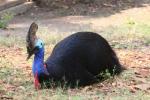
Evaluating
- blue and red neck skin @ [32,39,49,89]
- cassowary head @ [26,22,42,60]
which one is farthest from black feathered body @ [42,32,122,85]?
cassowary head @ [26,22,42,60]

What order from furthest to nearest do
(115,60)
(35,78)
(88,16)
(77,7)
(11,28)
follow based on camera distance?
Result: (77,7) → (88,16) → (11,28) → (115,60) → (35,78)

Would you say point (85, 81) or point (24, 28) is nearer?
point (85, 81)

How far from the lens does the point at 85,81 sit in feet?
19.9

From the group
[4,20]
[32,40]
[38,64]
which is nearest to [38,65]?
[38,64]

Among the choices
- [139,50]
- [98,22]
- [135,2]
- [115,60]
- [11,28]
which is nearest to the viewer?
[115,60]

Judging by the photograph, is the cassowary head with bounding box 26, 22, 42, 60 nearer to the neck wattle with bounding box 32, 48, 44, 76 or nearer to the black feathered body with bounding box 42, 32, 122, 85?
the neck wattle with bounding box 32, 48, 44, 76

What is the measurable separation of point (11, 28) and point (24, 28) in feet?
1.18

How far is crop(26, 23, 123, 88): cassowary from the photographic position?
19.1 feet

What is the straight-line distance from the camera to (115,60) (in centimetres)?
668

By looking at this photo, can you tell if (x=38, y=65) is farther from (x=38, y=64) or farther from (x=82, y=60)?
(x=82, y=60)

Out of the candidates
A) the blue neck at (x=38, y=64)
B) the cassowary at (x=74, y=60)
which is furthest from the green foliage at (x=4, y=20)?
the blue neck at (x=38, y=64)

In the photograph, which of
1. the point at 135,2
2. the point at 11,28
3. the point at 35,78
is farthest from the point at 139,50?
the point at 135,2

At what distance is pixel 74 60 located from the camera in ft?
20.2

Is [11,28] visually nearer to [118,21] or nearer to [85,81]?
[118,21]
